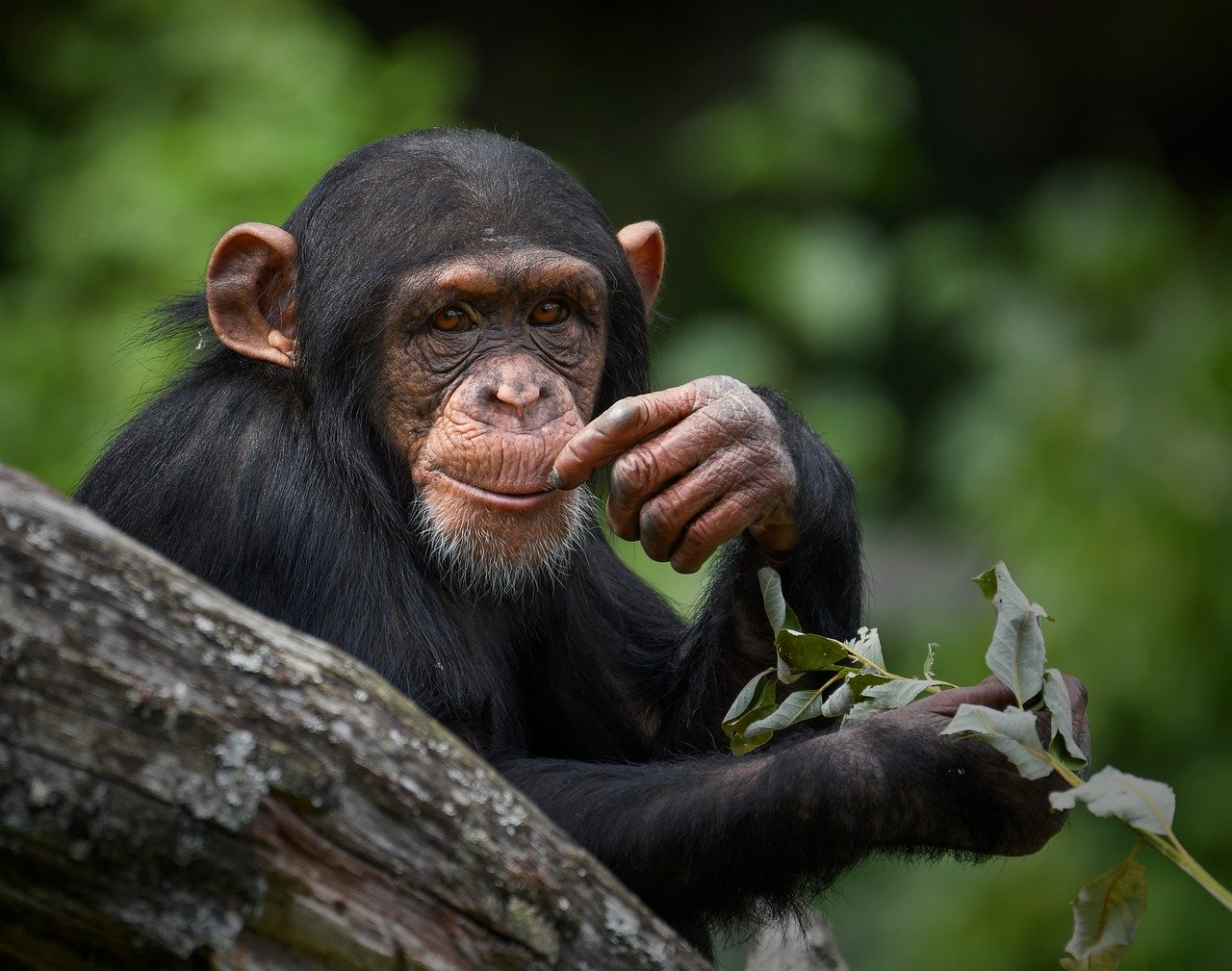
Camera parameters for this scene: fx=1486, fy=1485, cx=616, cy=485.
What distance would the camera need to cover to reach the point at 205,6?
24.1 ft

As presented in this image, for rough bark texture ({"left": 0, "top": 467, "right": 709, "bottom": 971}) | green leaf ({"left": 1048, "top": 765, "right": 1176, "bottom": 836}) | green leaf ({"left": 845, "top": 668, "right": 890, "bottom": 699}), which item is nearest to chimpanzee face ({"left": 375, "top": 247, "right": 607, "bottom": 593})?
green leaf ({"left": 845, "top": 668, "right": 890, "bottom": 699})

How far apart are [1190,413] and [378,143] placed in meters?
3.67

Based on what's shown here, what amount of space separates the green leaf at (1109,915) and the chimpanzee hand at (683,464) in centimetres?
108

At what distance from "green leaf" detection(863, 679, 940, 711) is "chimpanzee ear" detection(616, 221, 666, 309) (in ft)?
5.09

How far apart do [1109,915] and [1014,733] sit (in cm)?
32

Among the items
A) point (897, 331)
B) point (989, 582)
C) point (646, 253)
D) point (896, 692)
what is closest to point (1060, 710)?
point (989, 582)

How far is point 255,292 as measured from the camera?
11.7 ft

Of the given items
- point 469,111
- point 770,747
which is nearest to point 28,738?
point 770,747

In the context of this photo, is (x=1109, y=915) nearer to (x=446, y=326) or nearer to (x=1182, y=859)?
(x=1182, y=859)

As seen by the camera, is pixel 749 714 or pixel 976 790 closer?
pixel 976 790

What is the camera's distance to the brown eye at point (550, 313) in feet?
11.9

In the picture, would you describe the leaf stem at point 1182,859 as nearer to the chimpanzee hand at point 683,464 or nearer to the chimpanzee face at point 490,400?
the chimpanzee hand at point 683,464

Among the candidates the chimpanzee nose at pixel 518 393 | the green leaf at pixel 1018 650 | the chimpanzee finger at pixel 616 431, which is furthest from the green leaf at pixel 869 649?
the chimpanzee nose at pixel 518 393

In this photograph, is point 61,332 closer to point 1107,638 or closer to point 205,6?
point 205,6
